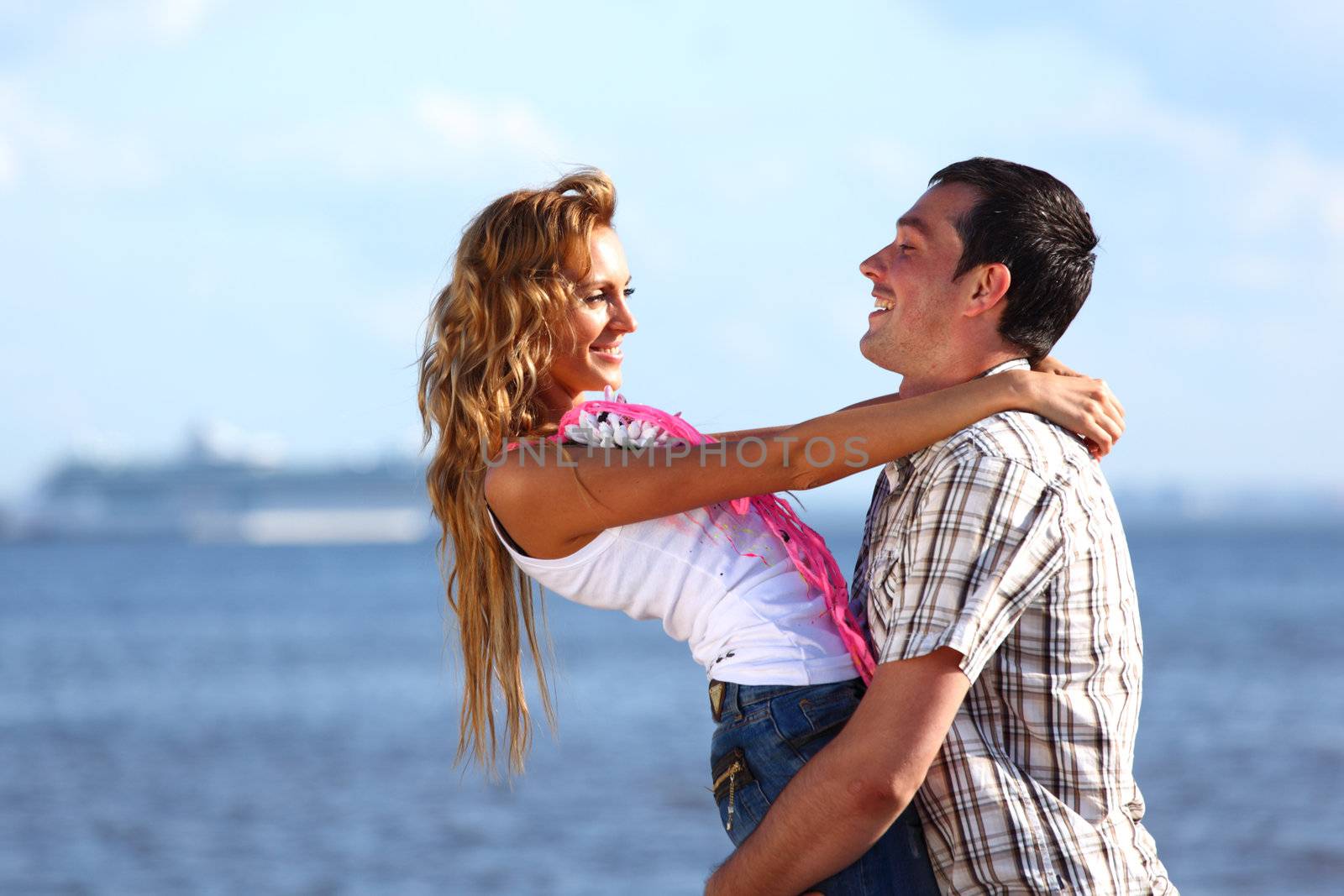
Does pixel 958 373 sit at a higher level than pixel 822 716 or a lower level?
higher

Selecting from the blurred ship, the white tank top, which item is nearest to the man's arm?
the white tank top

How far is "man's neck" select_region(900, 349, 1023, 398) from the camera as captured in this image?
2.23 meters

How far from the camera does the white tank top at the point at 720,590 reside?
221 cm

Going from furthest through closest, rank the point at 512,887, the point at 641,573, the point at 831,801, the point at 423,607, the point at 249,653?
the point at 423,607, the point at 249,653, the point at 512,887, the point at 641,573, the point at 831,801

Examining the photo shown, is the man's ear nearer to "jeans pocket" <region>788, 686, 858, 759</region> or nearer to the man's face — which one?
the man's face

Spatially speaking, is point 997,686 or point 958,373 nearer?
point 997,686

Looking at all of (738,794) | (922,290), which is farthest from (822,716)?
(922,290)

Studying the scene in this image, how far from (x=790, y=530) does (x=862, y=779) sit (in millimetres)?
595

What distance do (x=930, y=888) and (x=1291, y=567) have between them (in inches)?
1997

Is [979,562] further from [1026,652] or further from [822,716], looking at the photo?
[822,716]

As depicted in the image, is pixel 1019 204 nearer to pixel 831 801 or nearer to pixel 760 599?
pixel 760 599

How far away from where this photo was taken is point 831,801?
1976 millimetres

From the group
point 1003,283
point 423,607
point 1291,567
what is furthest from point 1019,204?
point 1291,567

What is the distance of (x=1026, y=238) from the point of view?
85.1 inches
